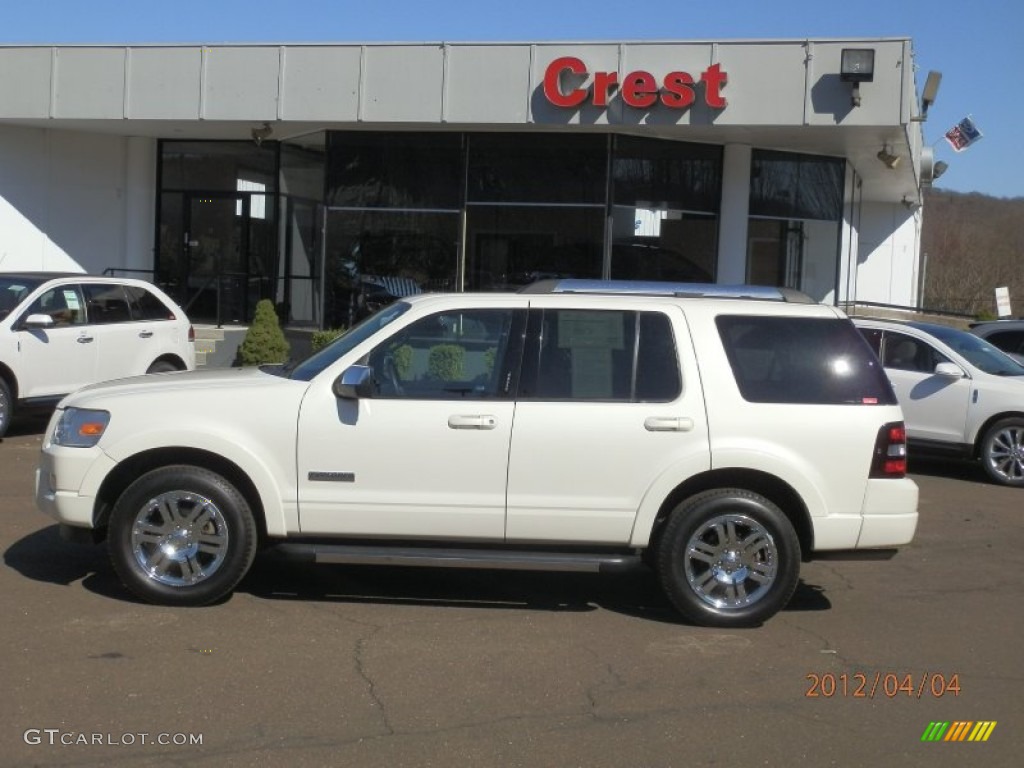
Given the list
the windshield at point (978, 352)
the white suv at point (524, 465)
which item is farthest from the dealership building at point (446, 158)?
the white suv at point (524, 465)

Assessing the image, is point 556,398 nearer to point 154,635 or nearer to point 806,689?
point 806,689

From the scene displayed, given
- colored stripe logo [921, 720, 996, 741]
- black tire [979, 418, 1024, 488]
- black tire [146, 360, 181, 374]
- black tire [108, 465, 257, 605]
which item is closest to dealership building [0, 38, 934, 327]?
black tire [146, 360, 181, 374]

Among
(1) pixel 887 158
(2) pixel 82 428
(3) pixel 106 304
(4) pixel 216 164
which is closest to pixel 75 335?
(3) pixel 106 304

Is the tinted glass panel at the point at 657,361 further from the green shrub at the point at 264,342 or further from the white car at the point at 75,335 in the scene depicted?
the green shrub at the point at 264,342

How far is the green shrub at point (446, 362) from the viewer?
22.4 feet

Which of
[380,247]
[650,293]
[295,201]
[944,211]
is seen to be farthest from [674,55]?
[944,211]

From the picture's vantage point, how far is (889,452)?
22.0 feet

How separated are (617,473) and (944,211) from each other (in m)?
79.3

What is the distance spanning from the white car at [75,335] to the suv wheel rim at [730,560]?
339 inches

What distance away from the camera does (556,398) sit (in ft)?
22.1

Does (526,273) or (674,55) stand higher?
(674,55)

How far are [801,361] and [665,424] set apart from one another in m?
0.88
